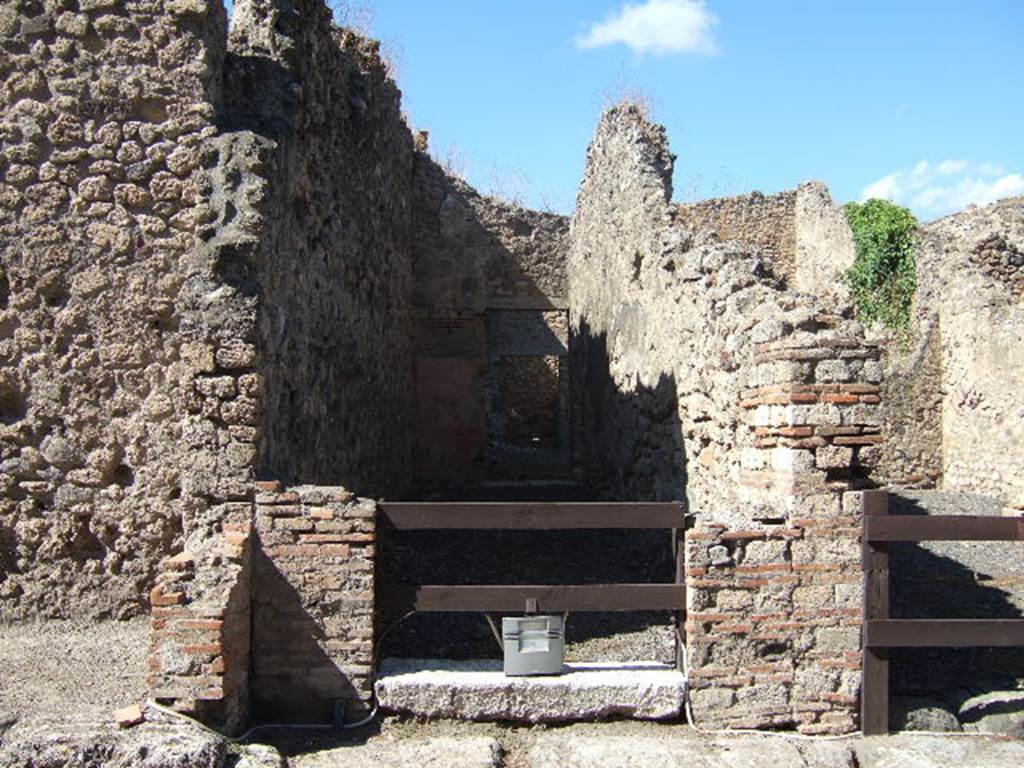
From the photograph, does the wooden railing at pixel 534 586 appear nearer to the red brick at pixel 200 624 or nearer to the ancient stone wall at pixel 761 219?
the red brick at pixel 200 624

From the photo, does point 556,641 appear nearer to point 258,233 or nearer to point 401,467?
point 258,233

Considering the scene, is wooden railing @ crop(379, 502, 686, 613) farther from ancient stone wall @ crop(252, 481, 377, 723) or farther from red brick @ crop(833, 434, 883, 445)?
red brick @ crop(833, 434, 883, 445)

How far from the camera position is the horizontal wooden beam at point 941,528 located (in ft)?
15.4

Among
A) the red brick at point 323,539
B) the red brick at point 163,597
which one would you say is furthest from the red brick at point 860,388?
the red brick at point 163,597

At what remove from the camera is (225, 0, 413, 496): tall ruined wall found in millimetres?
5758

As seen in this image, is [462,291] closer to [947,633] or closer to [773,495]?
[773,495]

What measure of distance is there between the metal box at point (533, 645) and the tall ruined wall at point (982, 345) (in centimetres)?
920

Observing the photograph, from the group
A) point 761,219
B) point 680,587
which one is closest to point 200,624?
point 680,587

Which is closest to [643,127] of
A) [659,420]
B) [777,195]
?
[659,420]

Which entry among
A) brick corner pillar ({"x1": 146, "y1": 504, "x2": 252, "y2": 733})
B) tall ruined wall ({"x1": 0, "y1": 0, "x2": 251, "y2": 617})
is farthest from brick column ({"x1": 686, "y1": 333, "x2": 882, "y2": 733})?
tall ruined wall ({"x1": 0, "y1": 0, "x2": 251, "y2": 617})

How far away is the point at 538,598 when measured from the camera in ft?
16.0

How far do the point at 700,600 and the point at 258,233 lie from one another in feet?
9.55

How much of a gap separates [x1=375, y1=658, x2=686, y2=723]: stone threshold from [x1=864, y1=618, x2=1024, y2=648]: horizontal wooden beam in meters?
0.98

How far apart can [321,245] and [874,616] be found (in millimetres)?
4408
